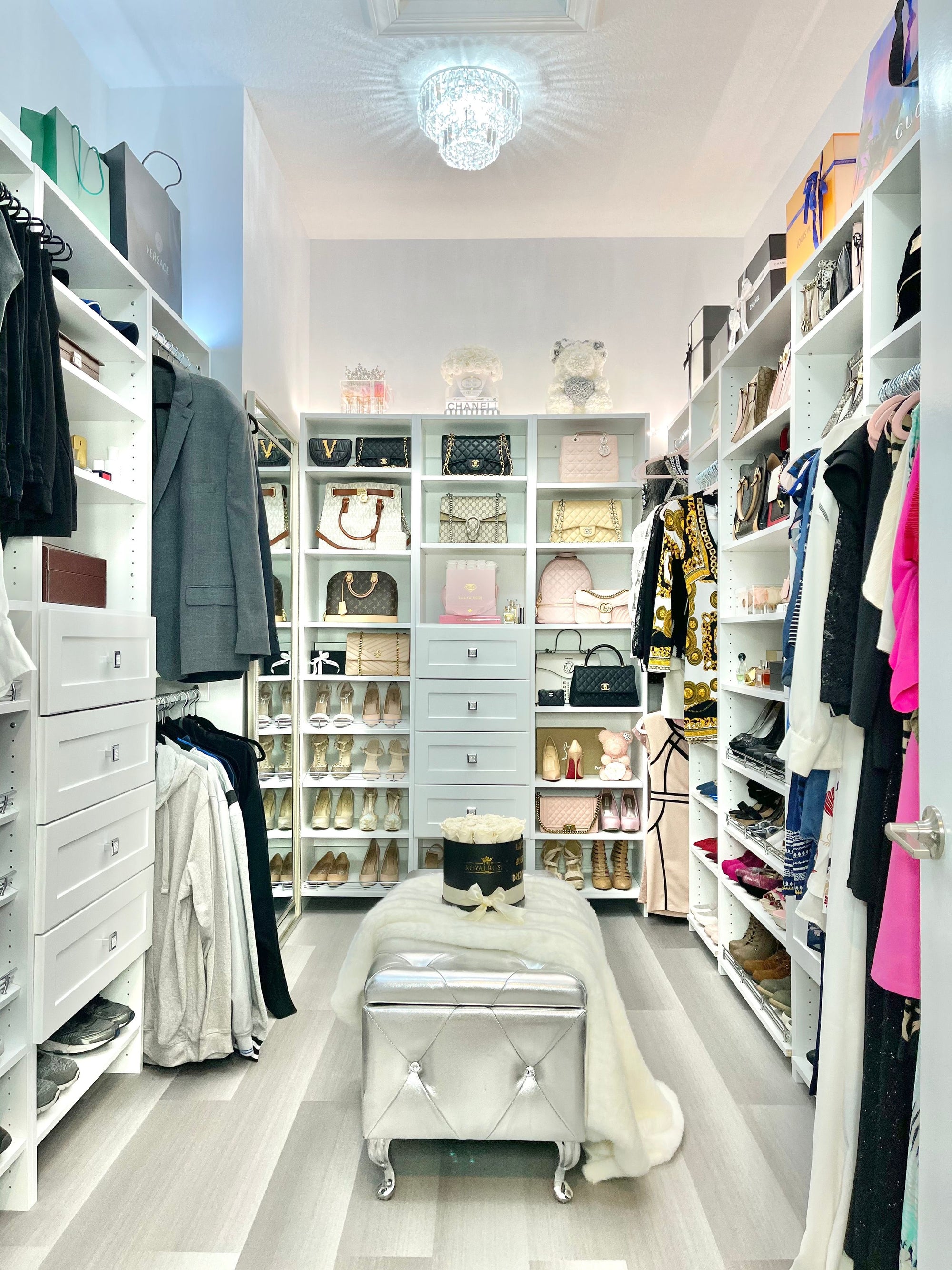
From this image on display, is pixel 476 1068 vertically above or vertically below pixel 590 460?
below

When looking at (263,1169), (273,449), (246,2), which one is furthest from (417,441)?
(263,1169)

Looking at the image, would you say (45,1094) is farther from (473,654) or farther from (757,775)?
(473,654)

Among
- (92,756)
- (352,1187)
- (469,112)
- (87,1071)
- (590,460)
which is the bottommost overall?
(352,1187)

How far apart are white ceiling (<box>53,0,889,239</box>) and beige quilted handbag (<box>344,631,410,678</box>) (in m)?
2.03

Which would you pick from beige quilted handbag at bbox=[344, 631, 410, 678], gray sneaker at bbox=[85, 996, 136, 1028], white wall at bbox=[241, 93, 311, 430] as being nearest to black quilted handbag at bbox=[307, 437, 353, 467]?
white wall at bbox=[241, 93, 311, 430]

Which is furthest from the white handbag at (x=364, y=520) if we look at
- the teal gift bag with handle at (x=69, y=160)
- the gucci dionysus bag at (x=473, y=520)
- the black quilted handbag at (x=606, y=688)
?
the teal gift bag with handle at (x=69, y=160)

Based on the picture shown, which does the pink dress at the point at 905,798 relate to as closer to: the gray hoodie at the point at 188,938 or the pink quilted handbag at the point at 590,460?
the gray hoodie at the point at 188,938

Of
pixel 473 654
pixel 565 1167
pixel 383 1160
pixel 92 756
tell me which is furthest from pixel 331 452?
pixel 565 1167

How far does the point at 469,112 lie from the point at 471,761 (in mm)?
2570

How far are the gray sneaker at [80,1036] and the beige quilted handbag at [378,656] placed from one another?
2.08 metres

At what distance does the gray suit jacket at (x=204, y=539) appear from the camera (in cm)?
253

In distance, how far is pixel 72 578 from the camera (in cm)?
203

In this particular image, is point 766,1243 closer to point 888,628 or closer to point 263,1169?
point 263,1169

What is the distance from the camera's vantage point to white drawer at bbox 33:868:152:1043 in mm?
1836
